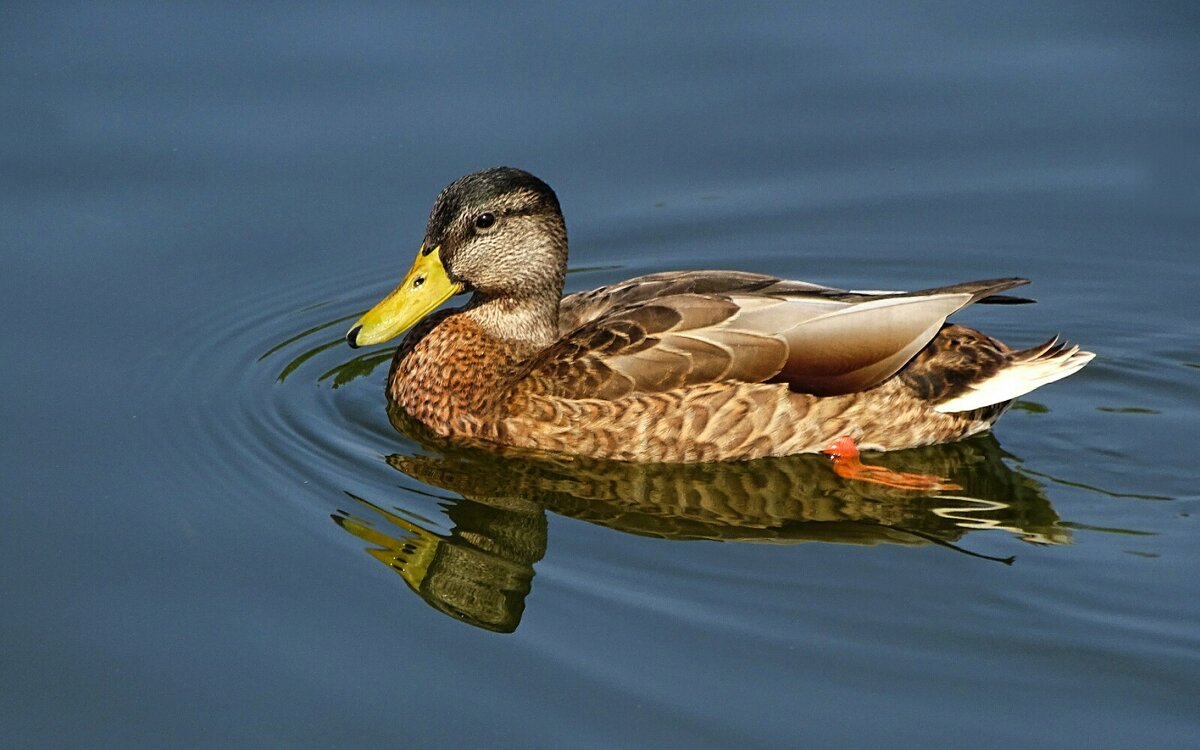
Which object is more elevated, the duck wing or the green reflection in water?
the duck wing

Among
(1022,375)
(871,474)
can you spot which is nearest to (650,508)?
(871,474)

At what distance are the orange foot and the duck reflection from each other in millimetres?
59

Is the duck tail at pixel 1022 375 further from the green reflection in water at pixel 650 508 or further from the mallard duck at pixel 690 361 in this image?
the green reflection in water at pixel 650 508

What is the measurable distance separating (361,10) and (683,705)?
757 cm

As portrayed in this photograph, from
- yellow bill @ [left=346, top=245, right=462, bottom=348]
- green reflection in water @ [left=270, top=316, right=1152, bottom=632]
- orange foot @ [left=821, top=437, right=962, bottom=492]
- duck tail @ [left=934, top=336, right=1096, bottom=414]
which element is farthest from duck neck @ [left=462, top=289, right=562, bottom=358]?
duck tail @ [left=934, top=336, right=1096, bottom=414]

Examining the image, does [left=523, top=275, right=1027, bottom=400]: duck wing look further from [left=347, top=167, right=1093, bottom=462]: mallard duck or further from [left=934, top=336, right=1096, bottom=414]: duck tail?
[left=934, top=336, right=1096, bottom=414]: duck tail

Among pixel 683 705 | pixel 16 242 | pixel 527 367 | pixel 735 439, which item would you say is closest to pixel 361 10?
pixel 16 242

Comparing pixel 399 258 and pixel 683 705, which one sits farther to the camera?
pixel 399 258

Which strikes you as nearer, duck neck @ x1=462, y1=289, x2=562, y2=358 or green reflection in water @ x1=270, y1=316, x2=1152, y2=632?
green reflection in water @ x1=270, y1=316, x2=1152, y2=632

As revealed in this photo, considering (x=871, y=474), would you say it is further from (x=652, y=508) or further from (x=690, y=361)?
(x=652, y=508)

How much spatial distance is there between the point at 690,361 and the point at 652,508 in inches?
33.9

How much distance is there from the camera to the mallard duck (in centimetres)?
890

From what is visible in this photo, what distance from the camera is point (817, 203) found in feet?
37.2

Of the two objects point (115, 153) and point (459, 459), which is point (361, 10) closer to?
point (115, 153)
